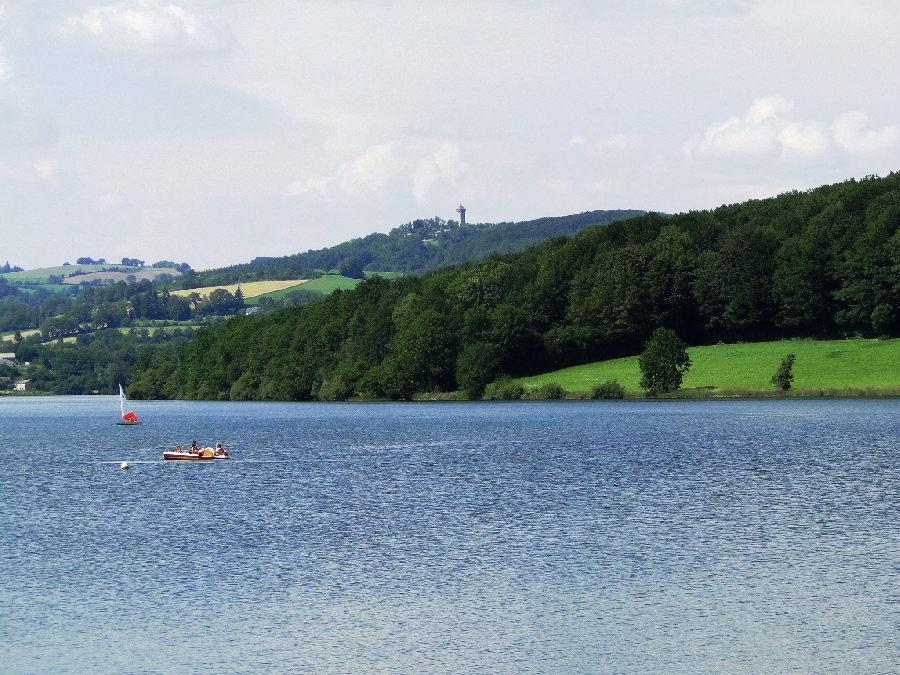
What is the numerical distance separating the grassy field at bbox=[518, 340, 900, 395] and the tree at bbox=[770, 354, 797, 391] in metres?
1.53

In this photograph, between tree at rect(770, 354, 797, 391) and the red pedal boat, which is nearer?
the red pedal boat

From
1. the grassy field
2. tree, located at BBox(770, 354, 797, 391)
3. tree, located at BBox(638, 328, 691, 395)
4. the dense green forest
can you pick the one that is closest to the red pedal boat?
tree, located at BBox(638, 328, 691, 395)

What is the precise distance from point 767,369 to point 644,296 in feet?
82.9

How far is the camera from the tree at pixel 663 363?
435 ft

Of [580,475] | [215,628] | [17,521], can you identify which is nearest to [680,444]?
[580,475]

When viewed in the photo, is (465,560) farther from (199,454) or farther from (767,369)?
(767,369)

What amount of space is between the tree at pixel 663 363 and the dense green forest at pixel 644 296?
20.9 meters

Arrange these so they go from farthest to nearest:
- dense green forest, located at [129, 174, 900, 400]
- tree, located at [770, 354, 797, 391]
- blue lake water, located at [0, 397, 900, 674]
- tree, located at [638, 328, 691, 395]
A: dense green forest, located at [129, 174, 900, 400] → tree, located at [638, 328, 691, 395] → tree, located at [770, 354, 797, 391] → blue lake water, located at [0, 397, 900, 674]

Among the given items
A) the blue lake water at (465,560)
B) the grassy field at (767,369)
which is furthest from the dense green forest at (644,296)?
the blue lake water at (465,560)

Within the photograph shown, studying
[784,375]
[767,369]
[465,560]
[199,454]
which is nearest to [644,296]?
[767,369]

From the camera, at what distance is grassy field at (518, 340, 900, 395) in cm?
12769

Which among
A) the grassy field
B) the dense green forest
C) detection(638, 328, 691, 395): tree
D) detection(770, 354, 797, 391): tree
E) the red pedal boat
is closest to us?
the red pedal boat

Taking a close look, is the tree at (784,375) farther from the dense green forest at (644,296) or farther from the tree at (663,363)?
the dense green forest at (644,296)

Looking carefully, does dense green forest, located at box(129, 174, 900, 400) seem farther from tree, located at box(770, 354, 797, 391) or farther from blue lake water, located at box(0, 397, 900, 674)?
blue lake water, located at box(0, 397, 900, 674)
